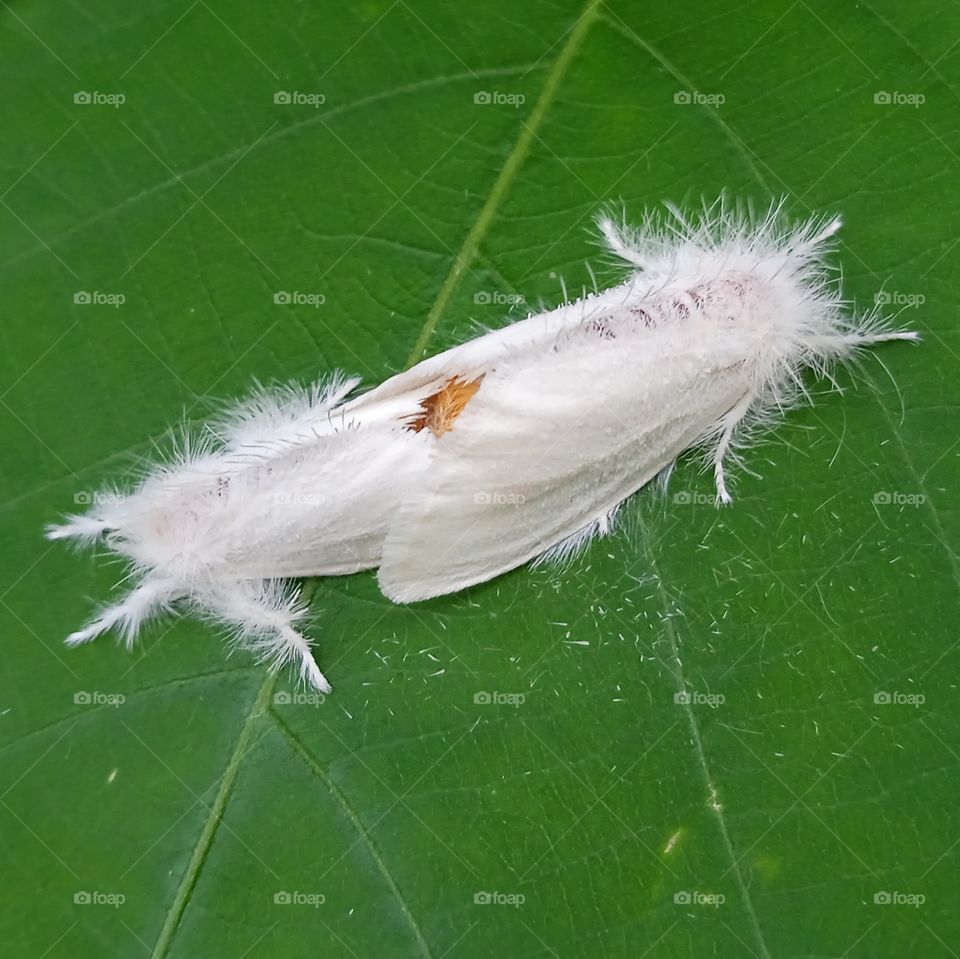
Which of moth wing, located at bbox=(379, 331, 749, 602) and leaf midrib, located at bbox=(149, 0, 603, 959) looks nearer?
leaf midrib, located at bbox=(149, 0, 603, 959)

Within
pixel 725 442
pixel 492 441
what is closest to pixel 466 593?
pixel 492 441

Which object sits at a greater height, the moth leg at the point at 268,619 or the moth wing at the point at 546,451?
the moth wing at the point at 546,451

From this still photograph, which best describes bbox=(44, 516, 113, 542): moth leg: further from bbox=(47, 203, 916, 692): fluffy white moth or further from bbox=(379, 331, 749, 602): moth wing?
bbox=(379, 331, 749, 602): moth wing

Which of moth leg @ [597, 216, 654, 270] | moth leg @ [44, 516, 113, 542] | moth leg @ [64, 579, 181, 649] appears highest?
moth leg @ [597, 216, 654, 270]

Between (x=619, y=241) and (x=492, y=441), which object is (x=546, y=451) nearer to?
(x=492, y=441)

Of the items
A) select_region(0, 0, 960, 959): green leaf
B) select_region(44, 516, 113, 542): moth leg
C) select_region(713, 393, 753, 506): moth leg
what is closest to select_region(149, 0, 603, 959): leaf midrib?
select_region(0, 0, 960, 959): green leaf

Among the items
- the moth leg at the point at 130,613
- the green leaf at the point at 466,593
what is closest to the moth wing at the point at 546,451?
the green leaf at the point at 466,593

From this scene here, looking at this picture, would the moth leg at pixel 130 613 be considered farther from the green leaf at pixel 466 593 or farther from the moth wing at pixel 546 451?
the moth wing at pixel 546 451
